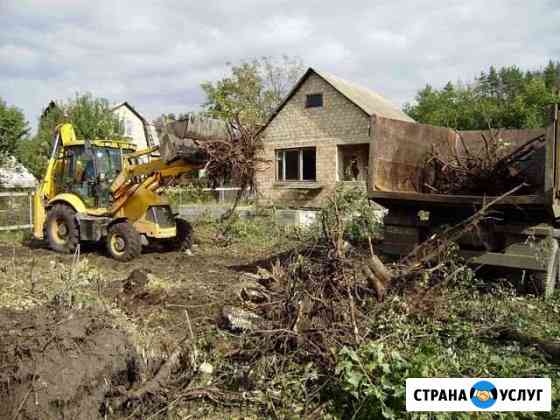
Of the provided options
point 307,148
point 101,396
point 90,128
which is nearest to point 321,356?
point 101,396

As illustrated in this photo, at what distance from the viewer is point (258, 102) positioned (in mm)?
39375

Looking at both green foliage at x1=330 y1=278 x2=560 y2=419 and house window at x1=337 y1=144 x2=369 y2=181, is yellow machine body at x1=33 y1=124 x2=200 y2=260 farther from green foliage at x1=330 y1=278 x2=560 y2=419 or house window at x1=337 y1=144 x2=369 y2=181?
house window at x1=337 y1=144 x2=369 y2=181

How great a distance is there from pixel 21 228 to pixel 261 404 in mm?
13178

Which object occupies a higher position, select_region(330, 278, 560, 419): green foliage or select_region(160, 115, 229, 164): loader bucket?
select_region(160, 115, 229, 164): loader bucket

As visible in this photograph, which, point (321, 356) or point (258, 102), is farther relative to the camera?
point (258, 102)

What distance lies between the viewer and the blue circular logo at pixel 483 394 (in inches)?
118

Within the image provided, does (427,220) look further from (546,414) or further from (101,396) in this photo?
(101,396)

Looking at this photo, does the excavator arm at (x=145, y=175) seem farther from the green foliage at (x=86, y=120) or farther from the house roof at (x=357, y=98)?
the green foliage at (x=86, y=120)

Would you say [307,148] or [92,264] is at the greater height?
[307,148]

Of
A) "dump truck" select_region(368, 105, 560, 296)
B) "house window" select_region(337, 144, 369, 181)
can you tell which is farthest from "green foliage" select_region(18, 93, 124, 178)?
"dump truck" select_region(368, 105, 560, 296)

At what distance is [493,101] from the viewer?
49.2 m

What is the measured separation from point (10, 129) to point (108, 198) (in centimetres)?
1194

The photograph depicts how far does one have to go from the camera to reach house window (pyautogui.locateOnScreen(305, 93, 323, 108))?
65.0 ft

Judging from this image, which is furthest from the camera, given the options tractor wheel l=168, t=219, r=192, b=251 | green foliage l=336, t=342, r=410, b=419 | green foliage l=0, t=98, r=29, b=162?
green foliage l=0, t=98, r=29, b=162
